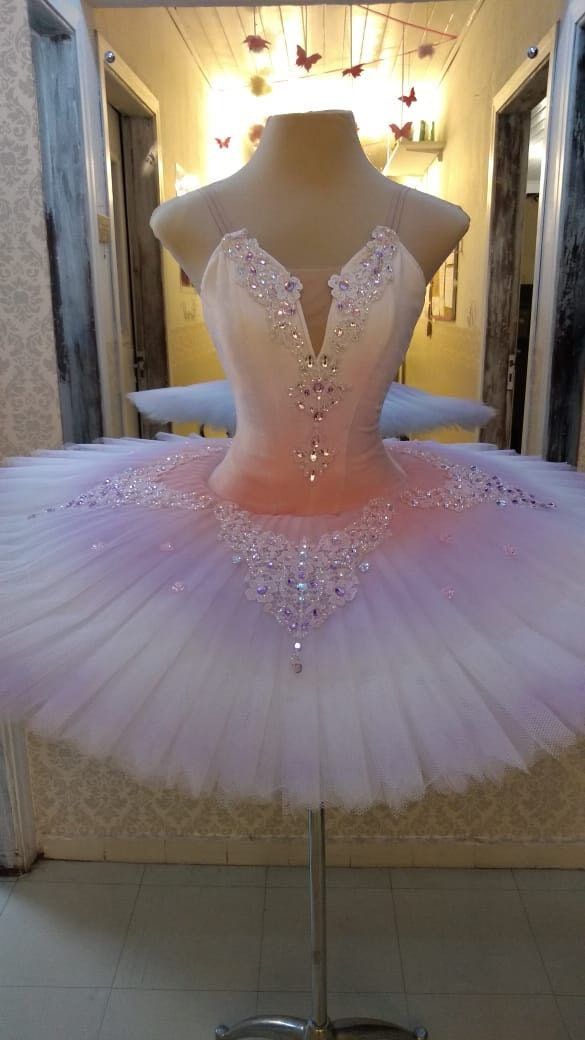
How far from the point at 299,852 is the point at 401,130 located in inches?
57.5

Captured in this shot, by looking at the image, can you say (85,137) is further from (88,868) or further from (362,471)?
(88,868)

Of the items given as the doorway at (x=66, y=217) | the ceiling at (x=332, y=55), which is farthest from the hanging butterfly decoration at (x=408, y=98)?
the doorway at (x=66, y=217)

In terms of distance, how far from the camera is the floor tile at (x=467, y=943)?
4.51ft

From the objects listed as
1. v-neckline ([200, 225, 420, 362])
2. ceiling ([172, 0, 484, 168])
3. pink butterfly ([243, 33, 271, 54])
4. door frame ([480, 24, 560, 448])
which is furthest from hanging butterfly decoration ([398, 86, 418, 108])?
v-neckline ([200, 225, 420, 362])

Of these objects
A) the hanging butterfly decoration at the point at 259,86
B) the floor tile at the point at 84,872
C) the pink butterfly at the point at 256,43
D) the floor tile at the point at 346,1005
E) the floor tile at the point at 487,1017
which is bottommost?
the floor tile at the point at 346,1005

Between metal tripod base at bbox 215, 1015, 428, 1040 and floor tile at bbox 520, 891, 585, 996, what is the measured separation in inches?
12.2

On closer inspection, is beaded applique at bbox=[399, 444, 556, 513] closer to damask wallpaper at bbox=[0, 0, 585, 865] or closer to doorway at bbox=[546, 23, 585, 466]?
doorway at bbox=[546, 23, 585, 466]

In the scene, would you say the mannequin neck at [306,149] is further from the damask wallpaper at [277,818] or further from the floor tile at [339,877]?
the floor tile at [339,877]

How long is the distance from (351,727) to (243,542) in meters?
0.30

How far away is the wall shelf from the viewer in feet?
4.17

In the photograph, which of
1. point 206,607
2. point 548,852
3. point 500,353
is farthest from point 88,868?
point 500,353

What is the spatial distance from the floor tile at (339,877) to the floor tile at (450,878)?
30 millimetres

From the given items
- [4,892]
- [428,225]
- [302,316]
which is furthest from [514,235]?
[4,892]

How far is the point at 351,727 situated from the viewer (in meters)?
0.71
